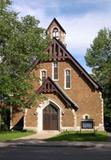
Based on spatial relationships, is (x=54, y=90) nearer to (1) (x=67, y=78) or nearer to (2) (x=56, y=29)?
(1) (x=67, y=78)

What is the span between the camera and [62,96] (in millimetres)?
46719

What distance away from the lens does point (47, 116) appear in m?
48.2

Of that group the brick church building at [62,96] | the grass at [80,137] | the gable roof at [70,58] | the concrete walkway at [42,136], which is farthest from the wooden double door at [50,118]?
the grass at [80,137]

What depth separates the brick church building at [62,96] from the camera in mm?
46969

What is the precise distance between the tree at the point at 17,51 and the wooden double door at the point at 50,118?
4310mm

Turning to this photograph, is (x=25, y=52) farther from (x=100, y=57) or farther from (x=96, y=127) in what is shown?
(x=100, y=57)

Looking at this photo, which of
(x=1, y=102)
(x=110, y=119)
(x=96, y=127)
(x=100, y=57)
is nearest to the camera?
(x=1, y=102)

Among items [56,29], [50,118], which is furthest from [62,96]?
[56,29]

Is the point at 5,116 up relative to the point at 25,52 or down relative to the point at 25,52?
down

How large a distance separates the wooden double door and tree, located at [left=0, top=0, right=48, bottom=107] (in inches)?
170

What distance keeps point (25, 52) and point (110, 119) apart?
22.9 m

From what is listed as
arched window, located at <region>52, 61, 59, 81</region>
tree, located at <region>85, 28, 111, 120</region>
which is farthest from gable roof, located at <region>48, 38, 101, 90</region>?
tree, located at <region>85, 28, 111, 120</region>

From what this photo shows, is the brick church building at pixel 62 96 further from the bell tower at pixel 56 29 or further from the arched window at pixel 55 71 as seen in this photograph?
the bell tower at pixel 56 29

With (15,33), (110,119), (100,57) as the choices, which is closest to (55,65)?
(15,33)
